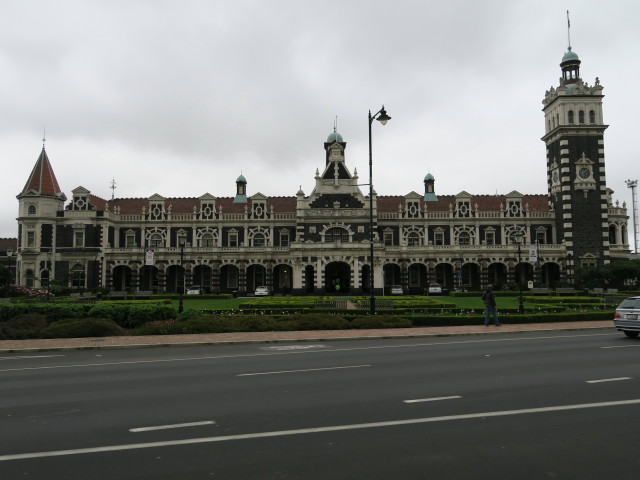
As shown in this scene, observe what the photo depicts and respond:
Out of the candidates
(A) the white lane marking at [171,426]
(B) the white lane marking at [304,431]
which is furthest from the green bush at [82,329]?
(B) the white lane marking at [304,431]

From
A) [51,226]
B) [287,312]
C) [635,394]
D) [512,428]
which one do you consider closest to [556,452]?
[512,428]

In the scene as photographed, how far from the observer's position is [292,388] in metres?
10.6

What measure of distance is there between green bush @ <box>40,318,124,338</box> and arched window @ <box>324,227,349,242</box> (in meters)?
39.1

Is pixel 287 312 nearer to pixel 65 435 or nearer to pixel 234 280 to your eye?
pixel 65 435

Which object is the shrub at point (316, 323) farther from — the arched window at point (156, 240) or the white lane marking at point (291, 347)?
the arched window at point (156, 240)

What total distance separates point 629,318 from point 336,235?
139 ft

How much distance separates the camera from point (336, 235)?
60375 mm

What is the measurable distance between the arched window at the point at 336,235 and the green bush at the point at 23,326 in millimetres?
39718

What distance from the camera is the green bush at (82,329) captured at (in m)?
21.5

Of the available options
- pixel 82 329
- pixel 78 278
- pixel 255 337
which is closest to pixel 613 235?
pixel 255 337

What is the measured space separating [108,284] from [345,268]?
29.9m

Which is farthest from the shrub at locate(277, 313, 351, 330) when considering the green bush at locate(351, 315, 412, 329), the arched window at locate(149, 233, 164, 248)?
the arched window at locate(149, 233, 164, 248)

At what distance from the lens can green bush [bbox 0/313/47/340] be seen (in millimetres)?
21406

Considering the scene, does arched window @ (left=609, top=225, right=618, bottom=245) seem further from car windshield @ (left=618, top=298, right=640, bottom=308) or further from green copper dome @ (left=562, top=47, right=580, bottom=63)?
car windshield @ (left=618, top=298, right=640, bottom=308)
